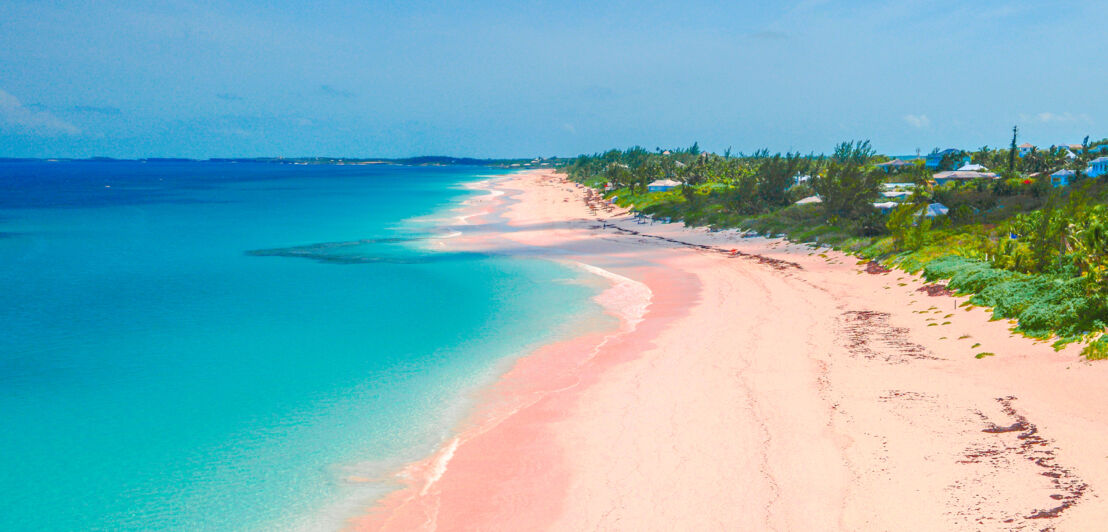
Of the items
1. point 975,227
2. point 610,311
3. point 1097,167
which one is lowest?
point 610,311

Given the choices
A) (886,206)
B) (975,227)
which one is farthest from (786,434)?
(886,206)

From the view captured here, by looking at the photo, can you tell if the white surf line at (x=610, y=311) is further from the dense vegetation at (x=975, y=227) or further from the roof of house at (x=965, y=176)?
the roof of house at (x=965, y=176)

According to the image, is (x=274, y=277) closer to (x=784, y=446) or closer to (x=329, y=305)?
(x=329, y=305)

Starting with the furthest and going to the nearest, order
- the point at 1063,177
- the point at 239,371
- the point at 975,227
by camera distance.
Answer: the point at 1063,177 < the point at 975,227 < the point at 239,371

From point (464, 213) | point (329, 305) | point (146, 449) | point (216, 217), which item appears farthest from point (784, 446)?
point (216, 217)

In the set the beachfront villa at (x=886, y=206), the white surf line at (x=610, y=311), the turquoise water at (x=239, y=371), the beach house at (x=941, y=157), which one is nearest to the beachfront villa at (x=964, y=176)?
the beach house at (x=941, y=157)

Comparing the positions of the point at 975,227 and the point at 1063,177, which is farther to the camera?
the point at 1063,177

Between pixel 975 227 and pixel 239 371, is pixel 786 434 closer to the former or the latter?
pixel 239 371
